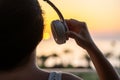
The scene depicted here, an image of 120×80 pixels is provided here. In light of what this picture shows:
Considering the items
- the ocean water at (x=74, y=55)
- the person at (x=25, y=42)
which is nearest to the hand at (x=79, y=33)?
the person at (x=25, y=42)

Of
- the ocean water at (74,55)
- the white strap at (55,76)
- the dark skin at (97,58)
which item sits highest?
the dark skin at (97,58)

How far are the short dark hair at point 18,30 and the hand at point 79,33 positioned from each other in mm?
86

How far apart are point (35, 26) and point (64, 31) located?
8 centimetres

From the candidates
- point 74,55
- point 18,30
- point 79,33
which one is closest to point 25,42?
point 18,30

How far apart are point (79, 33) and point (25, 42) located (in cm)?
15

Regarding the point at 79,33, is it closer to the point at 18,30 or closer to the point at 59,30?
the point at 59,30

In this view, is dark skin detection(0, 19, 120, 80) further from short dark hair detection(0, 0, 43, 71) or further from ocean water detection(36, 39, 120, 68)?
ocean water detection(36, 39, 120, 68)

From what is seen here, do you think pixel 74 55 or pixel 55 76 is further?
pixel 74 55

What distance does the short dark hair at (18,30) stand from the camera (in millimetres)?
1134

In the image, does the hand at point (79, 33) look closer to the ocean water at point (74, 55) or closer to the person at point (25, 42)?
the person at point (25, 42)

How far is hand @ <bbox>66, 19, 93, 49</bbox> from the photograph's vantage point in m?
1.17

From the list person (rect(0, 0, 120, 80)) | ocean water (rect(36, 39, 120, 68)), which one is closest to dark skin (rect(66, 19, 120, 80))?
person (rect(0, 0, 120, 80))

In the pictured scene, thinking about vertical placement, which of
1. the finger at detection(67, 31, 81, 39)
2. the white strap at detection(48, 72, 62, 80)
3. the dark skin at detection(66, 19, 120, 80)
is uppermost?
the finger at detection(67, 31, 81, 39)

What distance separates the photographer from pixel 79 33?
1.19m
